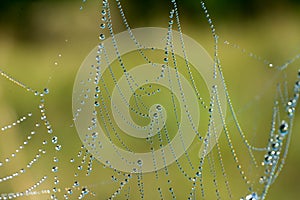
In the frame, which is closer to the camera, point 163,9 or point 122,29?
point 122,29

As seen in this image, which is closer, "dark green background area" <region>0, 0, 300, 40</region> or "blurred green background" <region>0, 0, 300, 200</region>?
"blurred green background" <region>0, 0, 300, 200</region>

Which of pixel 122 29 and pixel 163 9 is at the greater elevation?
pixel 163 9

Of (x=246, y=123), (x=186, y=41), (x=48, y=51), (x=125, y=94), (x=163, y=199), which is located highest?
(x=48, y=51)

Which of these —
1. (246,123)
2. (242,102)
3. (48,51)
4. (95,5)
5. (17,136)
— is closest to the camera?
(17,136)

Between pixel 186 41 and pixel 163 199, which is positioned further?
pixel 186 41

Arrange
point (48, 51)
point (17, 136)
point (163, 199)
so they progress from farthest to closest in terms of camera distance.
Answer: point (48, 51) → point (17, 136) → point (163, 199)

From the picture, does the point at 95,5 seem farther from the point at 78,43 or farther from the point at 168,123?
the point at 168,123

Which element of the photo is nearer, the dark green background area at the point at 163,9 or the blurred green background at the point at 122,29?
the blurred green background at the point at 122,29

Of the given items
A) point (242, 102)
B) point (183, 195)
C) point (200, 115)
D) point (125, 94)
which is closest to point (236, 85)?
point (242, 102)
